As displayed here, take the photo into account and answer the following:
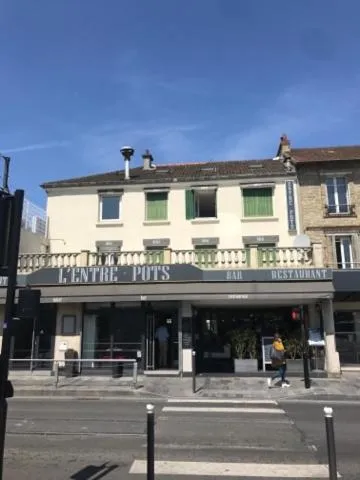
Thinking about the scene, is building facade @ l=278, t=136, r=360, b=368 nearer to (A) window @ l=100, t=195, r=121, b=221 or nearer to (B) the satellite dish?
(B) the satellite dish

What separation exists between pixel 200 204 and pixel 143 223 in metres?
2.96

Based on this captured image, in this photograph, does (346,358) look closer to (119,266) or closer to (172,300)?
(172,300)

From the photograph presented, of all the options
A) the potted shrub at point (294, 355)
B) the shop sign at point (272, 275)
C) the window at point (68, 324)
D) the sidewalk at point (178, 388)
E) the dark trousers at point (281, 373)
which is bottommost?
the sidewalk at point (178, 388)

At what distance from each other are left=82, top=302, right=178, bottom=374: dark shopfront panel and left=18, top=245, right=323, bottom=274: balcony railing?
186 centimetres

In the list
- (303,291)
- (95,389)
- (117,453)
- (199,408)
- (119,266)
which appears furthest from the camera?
(119,266)

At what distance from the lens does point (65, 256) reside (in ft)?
66.9

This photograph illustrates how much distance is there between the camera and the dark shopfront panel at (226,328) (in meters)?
19.6

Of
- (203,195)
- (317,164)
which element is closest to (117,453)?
(203,195)

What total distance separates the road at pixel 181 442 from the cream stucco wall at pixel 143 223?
Answer: 11.6 m

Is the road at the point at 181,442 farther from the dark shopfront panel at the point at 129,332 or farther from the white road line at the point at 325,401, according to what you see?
the dark shopfront panel at the point at 129,332

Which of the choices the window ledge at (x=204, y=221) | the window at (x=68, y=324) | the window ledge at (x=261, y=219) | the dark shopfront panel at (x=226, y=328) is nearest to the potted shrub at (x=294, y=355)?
the dark shopfront panel at (x=226, y=328)

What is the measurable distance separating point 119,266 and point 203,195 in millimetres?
6297

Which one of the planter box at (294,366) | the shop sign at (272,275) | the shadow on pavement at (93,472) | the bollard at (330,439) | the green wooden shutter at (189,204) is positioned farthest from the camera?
the green wooden shutter at (189,204)

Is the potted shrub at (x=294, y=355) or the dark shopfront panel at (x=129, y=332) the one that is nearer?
the potted shrub at (x=294, y=355)
